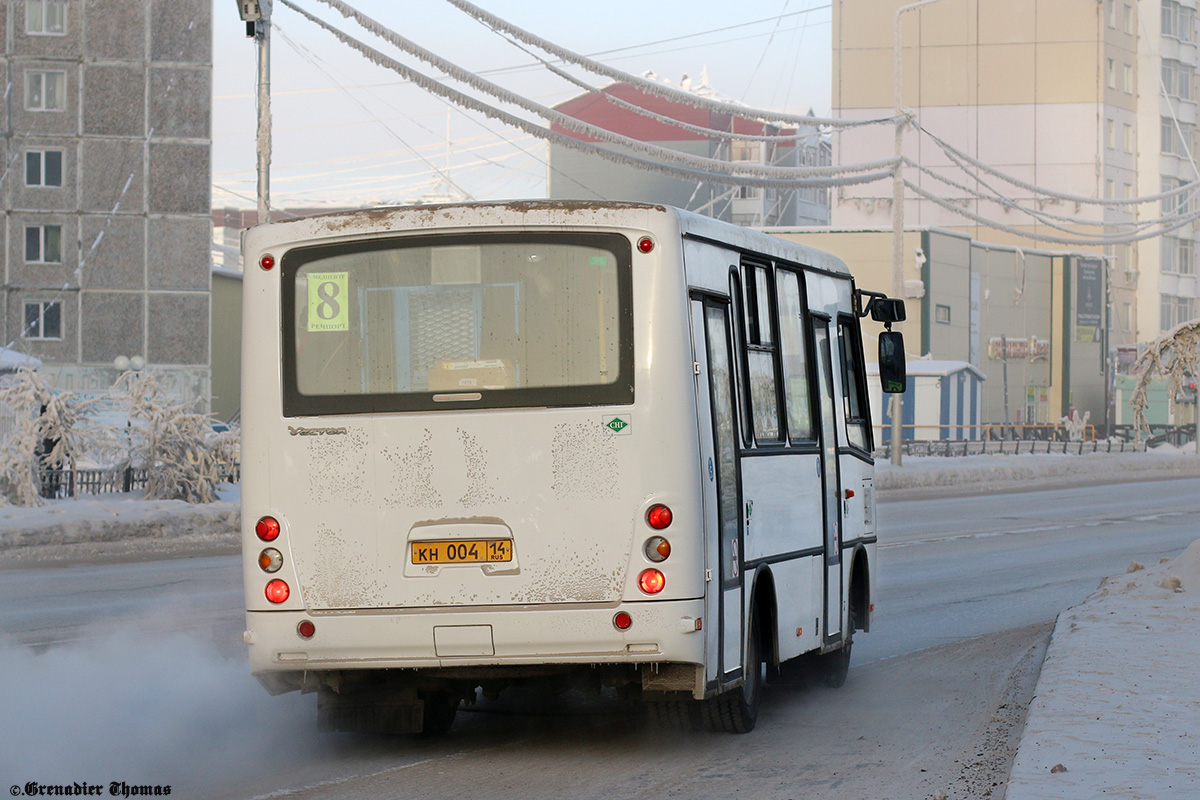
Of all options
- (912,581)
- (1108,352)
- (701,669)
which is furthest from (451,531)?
(1108,352)

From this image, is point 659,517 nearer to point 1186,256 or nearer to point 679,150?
point 1186,256

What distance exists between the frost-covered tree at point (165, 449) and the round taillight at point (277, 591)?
1868 centimetres

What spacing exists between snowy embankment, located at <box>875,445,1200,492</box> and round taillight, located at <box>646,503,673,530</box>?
31.1 metres

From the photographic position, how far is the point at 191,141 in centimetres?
6738

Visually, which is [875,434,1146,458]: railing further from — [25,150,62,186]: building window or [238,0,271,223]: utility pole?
[25,150,62,186]: building window

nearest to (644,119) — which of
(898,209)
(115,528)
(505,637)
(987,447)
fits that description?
(987,447)

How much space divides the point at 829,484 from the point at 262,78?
50.0ft

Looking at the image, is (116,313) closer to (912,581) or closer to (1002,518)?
(1002,518)

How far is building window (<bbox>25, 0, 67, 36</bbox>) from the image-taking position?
66.0m

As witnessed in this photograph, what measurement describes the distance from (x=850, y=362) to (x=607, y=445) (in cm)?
388

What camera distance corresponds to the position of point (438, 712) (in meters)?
8.59

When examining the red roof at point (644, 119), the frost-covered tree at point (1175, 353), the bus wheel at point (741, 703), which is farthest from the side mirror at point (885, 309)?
the red roof at point (644, 119)

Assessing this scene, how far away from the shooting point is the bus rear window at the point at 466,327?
7785 mm

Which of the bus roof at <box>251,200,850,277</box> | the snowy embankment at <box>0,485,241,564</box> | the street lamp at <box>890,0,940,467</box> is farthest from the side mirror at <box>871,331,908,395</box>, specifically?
the street lamp at <box>890,0,940,467</box>
